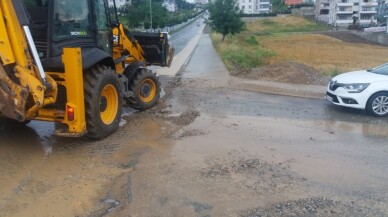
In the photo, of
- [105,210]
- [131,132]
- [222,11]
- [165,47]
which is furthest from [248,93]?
[222,11]

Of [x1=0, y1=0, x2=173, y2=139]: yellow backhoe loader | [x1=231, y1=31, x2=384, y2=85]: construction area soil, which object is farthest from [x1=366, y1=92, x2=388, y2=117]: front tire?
[x1=0, y1=0, x2=173, y2=139]: yellow backhoe loader

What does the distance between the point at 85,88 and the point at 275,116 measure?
197 inches

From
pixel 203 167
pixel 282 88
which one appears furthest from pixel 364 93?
pixel 203 167

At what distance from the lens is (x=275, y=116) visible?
10.4 meters

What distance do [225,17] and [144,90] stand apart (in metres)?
36.3

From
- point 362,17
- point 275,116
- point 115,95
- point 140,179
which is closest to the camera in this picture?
point 140,179

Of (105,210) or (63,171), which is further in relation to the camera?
(63,171)

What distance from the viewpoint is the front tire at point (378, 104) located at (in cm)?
1066

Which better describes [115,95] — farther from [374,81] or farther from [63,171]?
[374,81]

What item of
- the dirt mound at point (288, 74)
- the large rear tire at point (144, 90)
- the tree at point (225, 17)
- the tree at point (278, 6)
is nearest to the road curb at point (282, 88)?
the dirt mound at point (288, 74)

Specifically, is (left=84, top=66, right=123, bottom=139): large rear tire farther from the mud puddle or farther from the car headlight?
the car headlight

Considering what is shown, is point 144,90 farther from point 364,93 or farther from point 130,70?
point 364,93

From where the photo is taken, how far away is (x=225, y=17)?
45.5 metres

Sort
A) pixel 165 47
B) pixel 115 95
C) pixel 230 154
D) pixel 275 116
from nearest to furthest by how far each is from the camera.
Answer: pixel 230 154
pixel 115 95
pixel 275 116
pixel 165 47
